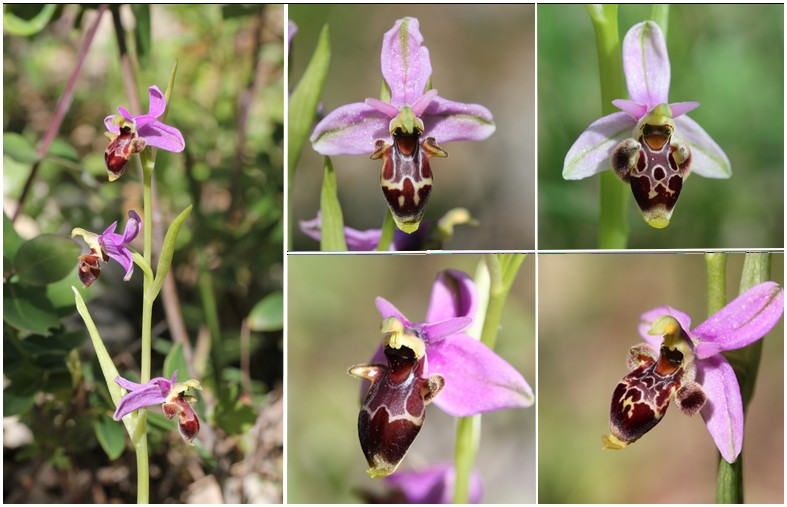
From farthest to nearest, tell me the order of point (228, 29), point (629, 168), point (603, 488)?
point (228, 29), point (603, 488), point (629, 168)

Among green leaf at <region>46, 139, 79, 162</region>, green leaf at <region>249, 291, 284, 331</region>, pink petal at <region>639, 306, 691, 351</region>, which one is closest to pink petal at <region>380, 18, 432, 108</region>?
green leaf at <region>249, 291, 284, 331</region>

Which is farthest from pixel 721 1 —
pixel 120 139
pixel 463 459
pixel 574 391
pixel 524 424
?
pixel 120 139

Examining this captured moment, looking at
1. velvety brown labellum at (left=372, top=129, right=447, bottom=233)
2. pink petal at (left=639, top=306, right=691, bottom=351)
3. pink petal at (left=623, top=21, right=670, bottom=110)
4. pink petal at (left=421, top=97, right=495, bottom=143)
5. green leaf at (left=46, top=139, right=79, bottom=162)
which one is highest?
pink petal at (left=623, top=21, right=670, bottom=110)

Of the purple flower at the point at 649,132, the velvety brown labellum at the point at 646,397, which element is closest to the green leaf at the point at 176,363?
the velvety brown labellum at the point at 646,397

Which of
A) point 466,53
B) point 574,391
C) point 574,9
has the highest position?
point 574,9

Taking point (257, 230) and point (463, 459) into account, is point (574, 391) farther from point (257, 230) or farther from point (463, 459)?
point (257, 230)

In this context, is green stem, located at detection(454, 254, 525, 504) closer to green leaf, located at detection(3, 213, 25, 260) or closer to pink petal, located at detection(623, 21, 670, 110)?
pink petal, located at detection(623, 21, 670, 110)

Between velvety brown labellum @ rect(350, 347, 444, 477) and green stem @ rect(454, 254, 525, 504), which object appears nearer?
velvety brown labellum @ rect(350, 347, 444, 477)
